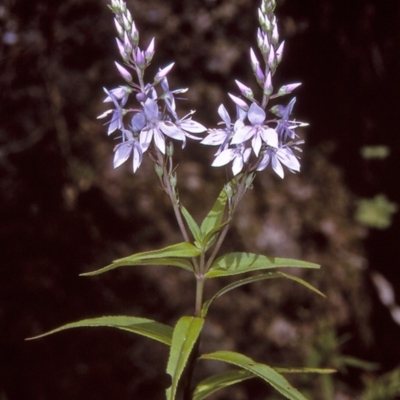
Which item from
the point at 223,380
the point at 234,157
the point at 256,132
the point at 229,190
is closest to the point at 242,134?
the point at 256,132

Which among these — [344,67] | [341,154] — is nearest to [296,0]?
[344,67]

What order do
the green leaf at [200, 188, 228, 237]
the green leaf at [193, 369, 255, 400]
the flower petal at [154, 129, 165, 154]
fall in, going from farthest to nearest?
the green leaf at [193, 369, 255, 400]
the green leaf at [200, 188, 228, 237]
the flower petal at [154, 129, 165, 154]

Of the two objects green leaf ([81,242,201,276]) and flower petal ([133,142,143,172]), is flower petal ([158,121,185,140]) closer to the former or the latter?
flower petal ([133,142,143,172])

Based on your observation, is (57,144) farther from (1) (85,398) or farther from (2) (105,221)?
(1) (85,398)

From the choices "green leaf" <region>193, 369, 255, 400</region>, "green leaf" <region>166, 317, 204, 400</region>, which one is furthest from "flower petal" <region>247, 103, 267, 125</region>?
"green leaf" <region>193, 369, 255, 400</region>

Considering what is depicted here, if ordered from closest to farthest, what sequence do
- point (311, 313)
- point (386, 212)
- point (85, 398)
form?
point (85, 398) → point (311, 313) → point (386, 212)

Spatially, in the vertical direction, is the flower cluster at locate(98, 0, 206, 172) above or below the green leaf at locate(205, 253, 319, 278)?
above

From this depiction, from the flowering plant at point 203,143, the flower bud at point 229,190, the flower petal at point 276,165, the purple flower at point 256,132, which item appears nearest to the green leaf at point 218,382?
the flowering plant at point 203,143
